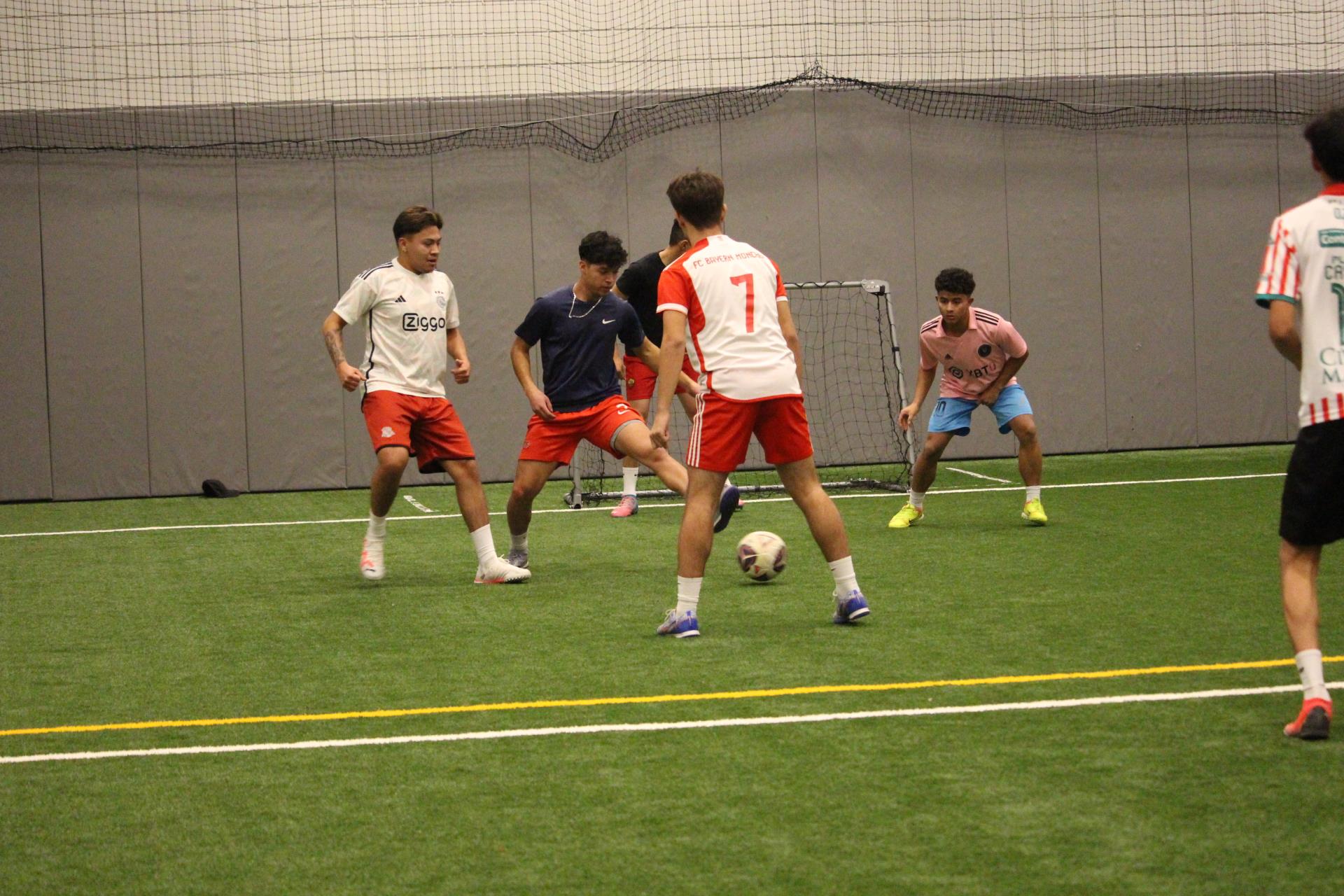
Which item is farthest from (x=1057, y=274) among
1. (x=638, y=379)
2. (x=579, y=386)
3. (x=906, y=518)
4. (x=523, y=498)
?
(x=523, y=498)

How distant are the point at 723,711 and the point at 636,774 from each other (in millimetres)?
726

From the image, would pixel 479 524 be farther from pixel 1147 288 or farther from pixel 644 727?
pixel 1147 288

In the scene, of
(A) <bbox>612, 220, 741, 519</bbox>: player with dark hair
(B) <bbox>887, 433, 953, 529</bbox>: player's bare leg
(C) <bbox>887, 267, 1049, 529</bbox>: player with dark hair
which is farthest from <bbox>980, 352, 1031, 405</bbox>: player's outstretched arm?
(A) <bbox>612, 220, 741, 519</bbox>: player with dark hair

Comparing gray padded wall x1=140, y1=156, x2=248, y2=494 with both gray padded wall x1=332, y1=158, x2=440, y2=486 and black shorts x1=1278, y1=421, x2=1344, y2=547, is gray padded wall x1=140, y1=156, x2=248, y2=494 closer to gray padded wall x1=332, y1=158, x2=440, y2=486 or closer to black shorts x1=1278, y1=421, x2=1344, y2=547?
gray padded wall x1=332, y1=158, x2=440, y2=486

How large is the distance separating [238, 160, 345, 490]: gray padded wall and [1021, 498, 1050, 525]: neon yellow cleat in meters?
6.93

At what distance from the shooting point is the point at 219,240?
532 inches

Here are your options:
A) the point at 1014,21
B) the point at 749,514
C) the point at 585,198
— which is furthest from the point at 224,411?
the point at 1014,21

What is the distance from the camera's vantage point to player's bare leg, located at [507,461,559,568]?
7793mm

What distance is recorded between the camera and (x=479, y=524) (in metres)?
7.62

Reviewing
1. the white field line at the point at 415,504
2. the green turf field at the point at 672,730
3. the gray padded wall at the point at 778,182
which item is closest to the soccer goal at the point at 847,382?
the gray padded wall at the point at 778,182

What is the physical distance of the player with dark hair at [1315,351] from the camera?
13.4 feet

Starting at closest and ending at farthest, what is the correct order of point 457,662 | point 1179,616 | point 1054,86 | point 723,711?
1. point 723,711
2. point 457,662
3. point 1179,616
4. point 1054,86

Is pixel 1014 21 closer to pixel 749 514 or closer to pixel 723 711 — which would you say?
A: pixel 749 514

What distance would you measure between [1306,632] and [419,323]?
4.75m
